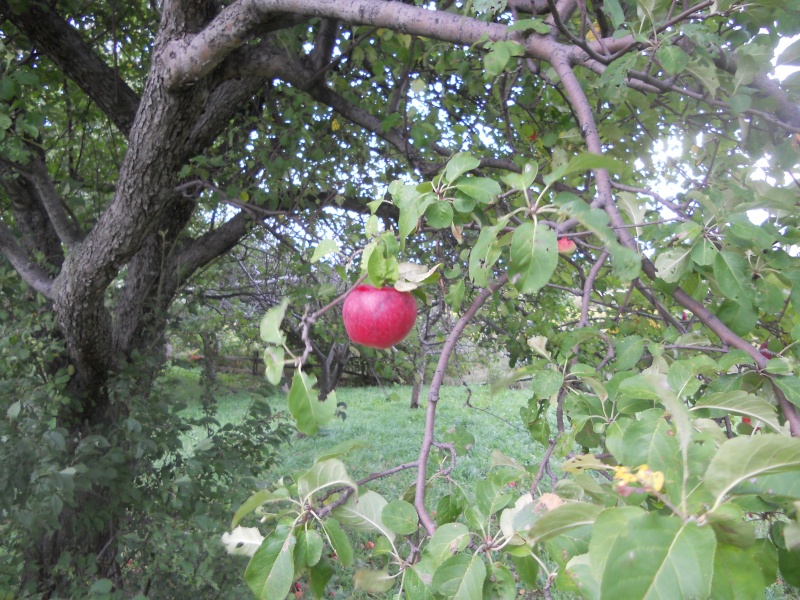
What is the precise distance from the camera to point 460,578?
2.13ft

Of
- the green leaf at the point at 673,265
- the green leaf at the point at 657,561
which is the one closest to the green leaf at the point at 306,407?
the green leaf at the point at 657,561

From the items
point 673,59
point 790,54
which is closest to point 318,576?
point 673,59

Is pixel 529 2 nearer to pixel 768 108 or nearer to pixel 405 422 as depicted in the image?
pixel 768 108

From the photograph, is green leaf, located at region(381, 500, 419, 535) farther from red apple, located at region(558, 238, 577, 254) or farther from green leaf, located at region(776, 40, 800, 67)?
green leaf, located at region(776, 40, 800, 67)

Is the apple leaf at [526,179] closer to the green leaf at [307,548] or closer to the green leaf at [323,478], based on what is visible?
the green leaf at [323,478]

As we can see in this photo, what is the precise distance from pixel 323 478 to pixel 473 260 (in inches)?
16.4

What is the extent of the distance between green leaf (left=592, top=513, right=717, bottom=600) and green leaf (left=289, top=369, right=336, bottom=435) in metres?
0.45

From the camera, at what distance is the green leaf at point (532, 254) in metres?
0.73

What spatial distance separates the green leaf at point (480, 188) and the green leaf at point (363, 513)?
1.69 ft

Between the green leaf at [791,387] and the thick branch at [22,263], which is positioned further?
the thick branch at [22,263]

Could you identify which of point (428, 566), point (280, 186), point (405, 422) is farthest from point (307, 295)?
point (405, 422)

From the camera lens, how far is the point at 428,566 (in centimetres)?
72

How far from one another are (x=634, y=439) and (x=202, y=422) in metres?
2.57

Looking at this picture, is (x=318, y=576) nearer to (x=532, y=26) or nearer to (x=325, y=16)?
(x=532, y=26)
